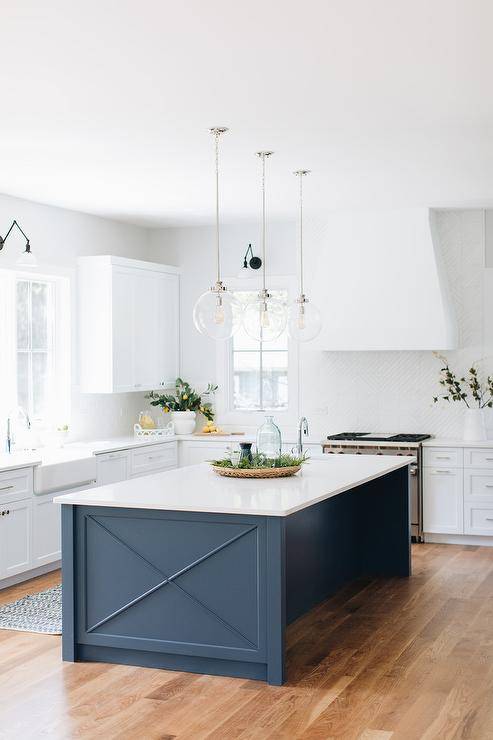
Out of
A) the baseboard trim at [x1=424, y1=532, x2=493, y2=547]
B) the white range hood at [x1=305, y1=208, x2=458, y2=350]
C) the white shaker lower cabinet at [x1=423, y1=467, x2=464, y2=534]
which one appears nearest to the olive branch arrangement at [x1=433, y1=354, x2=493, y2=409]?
the white range hood at [x1=305, y1=208, x2=458, y2=350]

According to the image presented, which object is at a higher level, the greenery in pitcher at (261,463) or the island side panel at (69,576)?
the greenery in pitcher at (261,463)

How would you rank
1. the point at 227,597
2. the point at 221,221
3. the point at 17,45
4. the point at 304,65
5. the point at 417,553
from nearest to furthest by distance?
1. the point at 17,45
2. the point at 304,65
3. the point at 227,597
4. the point at 417,553
5. the point at 221,221

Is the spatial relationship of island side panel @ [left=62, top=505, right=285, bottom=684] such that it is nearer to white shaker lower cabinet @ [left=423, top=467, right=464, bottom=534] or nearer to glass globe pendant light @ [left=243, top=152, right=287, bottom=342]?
glass globe pendant light @ [left=243, top=152, right=287, bottom=342]

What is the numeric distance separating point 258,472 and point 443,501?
2.80m

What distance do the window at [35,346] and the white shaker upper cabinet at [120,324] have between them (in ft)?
0.56

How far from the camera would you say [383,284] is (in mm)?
7664

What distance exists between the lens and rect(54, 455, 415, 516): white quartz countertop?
14.1 ft

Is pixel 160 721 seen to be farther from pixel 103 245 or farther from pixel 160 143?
pixel 103 245

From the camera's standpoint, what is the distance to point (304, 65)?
12.7 feet

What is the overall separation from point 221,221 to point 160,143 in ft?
10.2

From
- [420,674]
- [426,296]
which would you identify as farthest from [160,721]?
[426,296]

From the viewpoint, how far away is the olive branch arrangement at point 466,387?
25.3 ft

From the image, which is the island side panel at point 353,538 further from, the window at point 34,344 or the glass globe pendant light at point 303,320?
the window at point 34,344

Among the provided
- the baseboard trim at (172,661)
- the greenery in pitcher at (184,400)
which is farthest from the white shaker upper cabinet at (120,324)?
the baseboard trim at (172,661)
